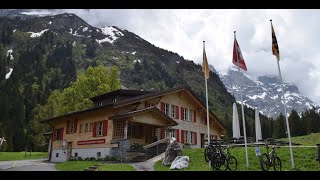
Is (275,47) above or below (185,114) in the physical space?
above

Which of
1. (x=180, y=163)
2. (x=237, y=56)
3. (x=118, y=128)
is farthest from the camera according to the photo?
(x=118, y=128)

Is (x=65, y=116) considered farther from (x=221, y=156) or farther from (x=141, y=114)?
(x=221, y=156)

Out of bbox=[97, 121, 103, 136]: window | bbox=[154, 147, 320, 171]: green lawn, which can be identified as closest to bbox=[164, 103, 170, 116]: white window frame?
bbox=[97, 121, 103, 136]: window

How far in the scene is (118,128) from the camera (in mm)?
25406

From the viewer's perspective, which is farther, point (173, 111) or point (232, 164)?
point (173, 111)

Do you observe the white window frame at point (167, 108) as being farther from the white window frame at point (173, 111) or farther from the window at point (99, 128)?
the window at point (99, 128)

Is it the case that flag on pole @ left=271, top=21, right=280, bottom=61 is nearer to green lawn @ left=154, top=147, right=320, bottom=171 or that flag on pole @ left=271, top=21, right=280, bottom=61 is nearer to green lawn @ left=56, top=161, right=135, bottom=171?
green lawn @ left=154, top=147, right=320, bottom=171

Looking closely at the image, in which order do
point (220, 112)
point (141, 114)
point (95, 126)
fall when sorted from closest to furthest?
point (141, 114), point (95, 126), point (220, 112)

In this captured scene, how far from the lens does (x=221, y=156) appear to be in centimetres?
1499

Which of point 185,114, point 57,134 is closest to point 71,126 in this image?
point 57,134

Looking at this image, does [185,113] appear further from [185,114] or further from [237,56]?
[237,56]
